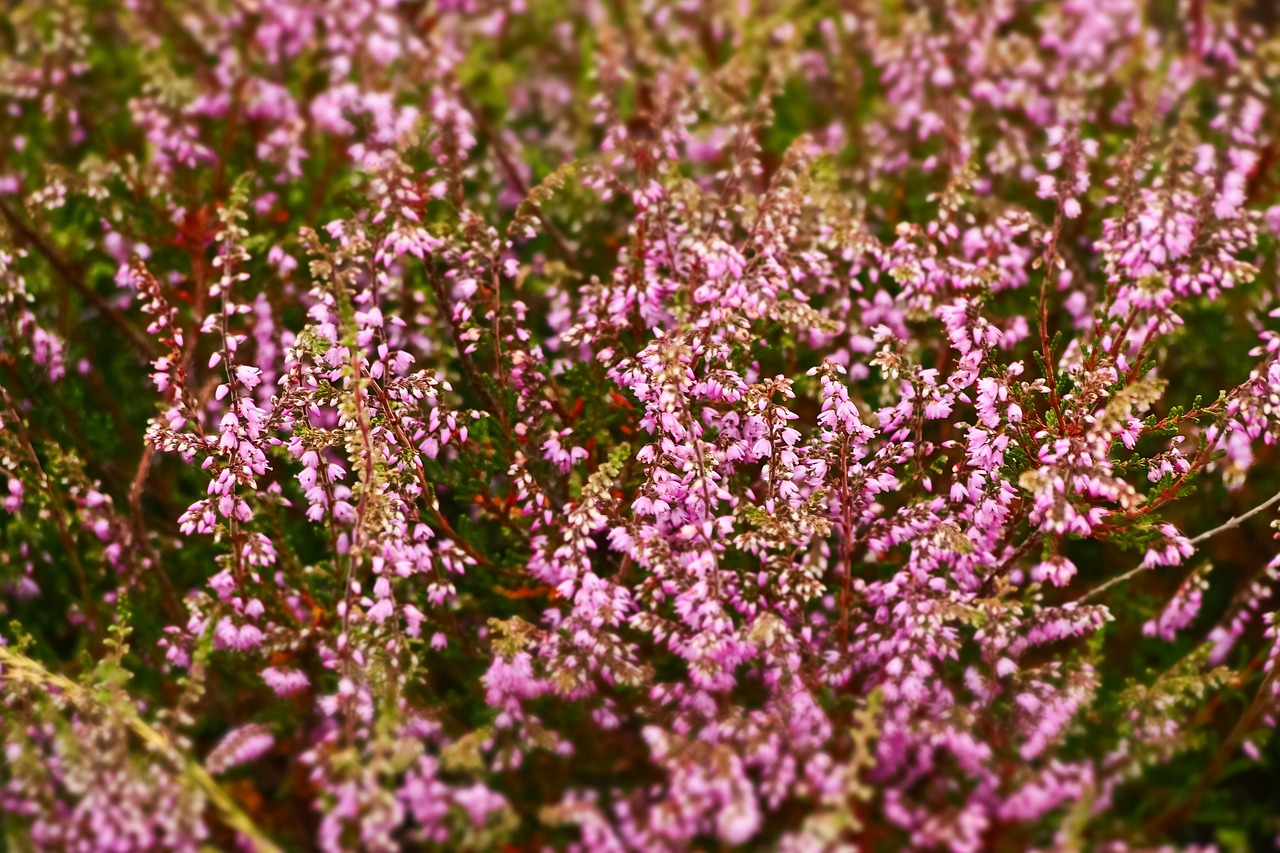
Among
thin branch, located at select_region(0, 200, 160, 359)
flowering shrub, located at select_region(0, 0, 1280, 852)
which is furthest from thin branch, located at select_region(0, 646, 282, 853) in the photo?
thin branch, located at select_region(0, 200, 160, 359)

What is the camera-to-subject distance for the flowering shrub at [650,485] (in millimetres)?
3004

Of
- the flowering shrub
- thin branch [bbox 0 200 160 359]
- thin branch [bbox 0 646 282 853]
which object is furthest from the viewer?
thin branch [bbox 0 200 160 359]

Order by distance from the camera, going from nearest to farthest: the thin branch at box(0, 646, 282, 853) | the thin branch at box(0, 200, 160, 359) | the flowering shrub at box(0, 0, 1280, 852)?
the thin branch at box(0, 646, 282, 853) < the flowering shrub at box(0, 0, 1280, 852) < the thin branch at box(0, 200, 160, 359)

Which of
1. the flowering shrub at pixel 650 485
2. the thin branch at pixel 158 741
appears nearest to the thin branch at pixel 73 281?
the flowering shrub at pixel 650 485

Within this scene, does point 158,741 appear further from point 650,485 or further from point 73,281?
point 73,281

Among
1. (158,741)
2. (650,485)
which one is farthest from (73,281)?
(650,485)

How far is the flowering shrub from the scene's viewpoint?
9.86 feet

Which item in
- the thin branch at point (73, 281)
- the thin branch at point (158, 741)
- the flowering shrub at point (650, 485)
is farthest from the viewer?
the thin branch at point (73, 281)

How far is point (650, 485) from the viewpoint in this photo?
125 inches

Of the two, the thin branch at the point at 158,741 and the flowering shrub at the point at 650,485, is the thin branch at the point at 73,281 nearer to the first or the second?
the flowering shrub at the point at 650,485

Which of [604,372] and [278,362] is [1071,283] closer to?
[604,372]

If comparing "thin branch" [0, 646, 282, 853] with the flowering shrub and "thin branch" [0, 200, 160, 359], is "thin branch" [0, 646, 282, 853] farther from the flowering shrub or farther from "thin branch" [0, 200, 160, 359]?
"thin branch" [0, 200, 160, 359]

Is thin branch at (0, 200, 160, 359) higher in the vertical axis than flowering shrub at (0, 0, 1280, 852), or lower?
higher

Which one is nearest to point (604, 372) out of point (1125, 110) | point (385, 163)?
point (385, 163)
